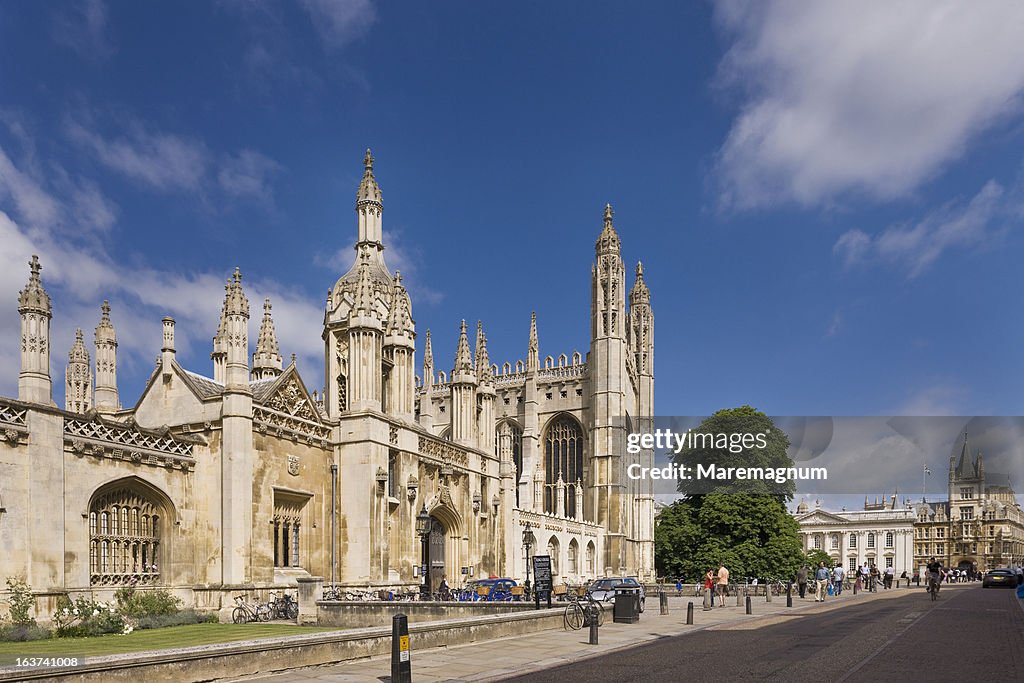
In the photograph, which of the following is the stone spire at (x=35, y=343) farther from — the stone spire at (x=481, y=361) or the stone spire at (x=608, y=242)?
the stone spire at (x=608, y=242)

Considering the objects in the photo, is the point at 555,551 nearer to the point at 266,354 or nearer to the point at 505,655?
the point at 266,354

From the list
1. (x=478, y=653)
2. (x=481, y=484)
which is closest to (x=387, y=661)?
(x=478, y=653)

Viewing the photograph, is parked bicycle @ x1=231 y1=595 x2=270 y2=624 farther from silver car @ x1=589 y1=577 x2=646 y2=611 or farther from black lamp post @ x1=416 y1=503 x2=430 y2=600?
silver car @ x1=589 y1=577 x2=646 y2=611

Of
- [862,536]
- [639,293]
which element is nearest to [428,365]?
[639,293]

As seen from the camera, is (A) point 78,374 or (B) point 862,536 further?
(B) point 862,536

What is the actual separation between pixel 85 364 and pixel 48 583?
20242 mm

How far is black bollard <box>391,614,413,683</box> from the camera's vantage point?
1162 centimetres

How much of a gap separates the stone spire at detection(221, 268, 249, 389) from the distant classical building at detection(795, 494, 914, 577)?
106 m

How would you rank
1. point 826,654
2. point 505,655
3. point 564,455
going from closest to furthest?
1. point 505,655
2. point 826,654
3. point 564,455

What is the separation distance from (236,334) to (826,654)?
54.3 ft

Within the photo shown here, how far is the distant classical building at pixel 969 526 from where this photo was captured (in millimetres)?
139375

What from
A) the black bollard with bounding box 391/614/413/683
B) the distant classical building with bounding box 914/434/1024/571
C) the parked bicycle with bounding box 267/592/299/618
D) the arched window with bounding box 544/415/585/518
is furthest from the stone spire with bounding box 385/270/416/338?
the distant classical building with bounding box 914/434/1024/571

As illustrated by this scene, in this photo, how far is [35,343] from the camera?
19.3 m

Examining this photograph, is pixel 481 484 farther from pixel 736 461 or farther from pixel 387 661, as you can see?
pixel 736 461
